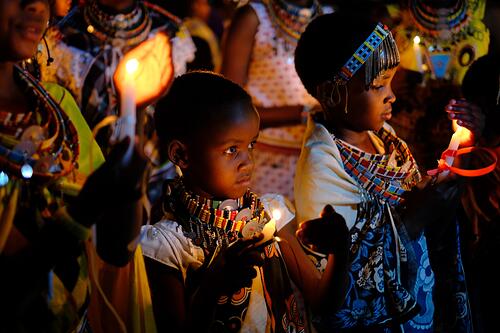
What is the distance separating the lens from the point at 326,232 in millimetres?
2178

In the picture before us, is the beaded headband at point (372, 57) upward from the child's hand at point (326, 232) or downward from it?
upward

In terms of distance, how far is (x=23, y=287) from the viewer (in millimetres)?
1751

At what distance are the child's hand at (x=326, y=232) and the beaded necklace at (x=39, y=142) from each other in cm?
76

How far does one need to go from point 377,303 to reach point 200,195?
79 centimetres

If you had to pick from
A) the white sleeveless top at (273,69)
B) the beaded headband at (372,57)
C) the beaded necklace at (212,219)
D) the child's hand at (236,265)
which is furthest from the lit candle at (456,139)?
the white sleeveless top at (273,69)

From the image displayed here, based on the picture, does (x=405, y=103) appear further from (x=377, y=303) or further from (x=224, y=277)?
(x=224, y=277)

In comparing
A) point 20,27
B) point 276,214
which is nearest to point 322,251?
point 276,214

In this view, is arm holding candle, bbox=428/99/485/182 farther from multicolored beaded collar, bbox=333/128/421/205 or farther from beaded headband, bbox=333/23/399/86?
beaded headband, bbox=333/23/399/86

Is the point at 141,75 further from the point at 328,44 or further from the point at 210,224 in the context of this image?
the point at 328,44

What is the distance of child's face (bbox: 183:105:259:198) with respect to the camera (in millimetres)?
2299

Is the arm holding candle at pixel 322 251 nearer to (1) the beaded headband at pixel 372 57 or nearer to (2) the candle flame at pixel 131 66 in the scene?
(1) the beaded headband at pixel 372 57

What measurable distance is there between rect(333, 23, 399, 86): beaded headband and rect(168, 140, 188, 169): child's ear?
73cm

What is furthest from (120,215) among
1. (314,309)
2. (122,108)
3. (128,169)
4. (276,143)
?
(276,143)

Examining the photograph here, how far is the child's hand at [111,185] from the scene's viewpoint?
170 centimetres
